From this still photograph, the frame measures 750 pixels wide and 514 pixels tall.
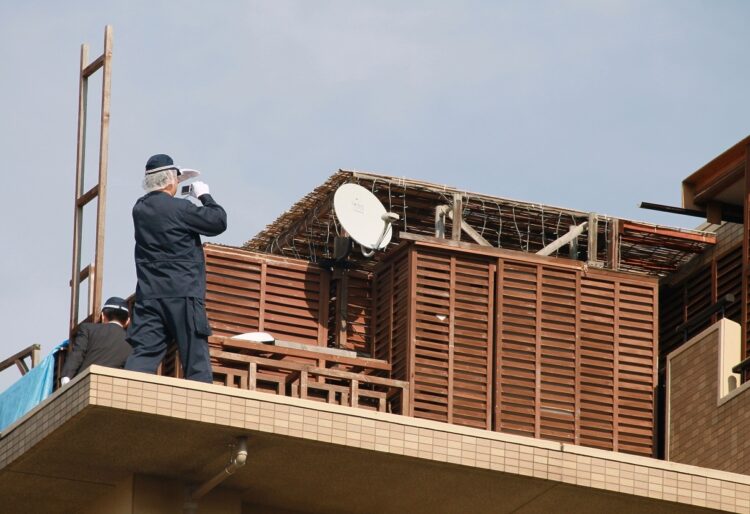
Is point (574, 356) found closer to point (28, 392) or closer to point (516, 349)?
point (516, 349)

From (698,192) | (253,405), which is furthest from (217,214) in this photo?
(698,192)

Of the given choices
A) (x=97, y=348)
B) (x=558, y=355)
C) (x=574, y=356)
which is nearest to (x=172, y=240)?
(x=97, y=348)

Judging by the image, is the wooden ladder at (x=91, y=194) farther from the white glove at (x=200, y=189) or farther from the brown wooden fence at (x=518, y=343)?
the brown wooden fence at (x=518, y=343)

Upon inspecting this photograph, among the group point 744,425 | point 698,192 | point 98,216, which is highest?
point 698,192

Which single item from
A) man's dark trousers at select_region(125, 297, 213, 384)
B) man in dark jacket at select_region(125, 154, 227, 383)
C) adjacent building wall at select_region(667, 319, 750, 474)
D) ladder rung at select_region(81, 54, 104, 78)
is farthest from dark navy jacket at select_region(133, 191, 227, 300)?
adjacent building wall at select_region(667, 319, 750, 474)

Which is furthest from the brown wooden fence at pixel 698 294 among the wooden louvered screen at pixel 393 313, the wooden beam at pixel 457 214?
the wooden louvered screen at pixel 393 313

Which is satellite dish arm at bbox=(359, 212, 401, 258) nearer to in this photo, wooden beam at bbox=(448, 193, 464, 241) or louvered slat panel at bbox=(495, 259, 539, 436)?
wooden beam at bbox=(448, 193, 464, 241)

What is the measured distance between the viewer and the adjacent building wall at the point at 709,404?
19.8m

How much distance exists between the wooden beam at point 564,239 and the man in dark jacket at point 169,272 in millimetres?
5694

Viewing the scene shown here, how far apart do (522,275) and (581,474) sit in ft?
16.9

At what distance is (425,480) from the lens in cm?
1620

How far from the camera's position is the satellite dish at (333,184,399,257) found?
20578 mm

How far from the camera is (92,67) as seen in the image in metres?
19.9

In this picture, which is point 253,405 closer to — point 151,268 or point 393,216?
point 151,268
